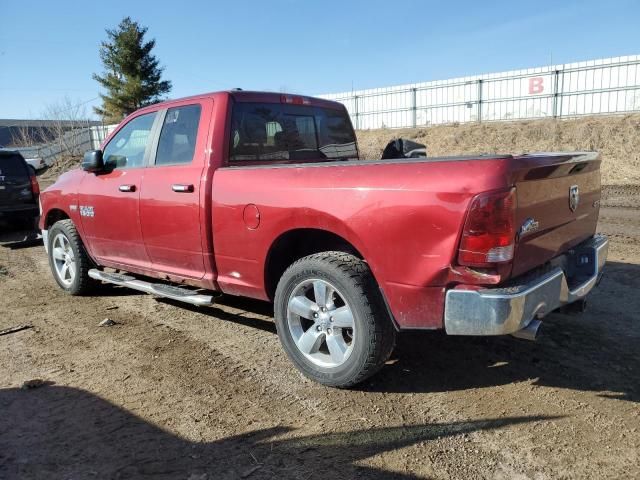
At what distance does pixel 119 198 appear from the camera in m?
4.91

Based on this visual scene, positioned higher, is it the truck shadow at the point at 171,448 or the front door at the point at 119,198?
the front door at the point at 119,198

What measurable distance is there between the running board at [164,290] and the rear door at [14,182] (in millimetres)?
4716

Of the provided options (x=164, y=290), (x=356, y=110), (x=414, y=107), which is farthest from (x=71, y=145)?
(x=164, y=290)

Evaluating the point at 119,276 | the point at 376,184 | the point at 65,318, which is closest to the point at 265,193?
the point at 376,184

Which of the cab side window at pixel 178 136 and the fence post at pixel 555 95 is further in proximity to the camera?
the fence post at pixel 555 95

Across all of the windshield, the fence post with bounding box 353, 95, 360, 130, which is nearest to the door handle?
the windshield

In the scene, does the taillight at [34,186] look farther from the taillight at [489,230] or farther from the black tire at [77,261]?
the taillight at [489,230]

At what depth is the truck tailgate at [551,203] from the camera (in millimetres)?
2854

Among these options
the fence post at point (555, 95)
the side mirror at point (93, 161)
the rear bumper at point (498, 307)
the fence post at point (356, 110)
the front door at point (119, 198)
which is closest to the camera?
the rear bumper at point (498, 307)

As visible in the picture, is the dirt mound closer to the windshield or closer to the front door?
the windshield

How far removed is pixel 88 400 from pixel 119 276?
191 centimetres

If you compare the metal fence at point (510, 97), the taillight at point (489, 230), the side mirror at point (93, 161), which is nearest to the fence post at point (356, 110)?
the metal fence at point (510, 97)

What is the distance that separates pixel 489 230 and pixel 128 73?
152 feet

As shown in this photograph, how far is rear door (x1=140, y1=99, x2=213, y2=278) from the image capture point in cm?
414
